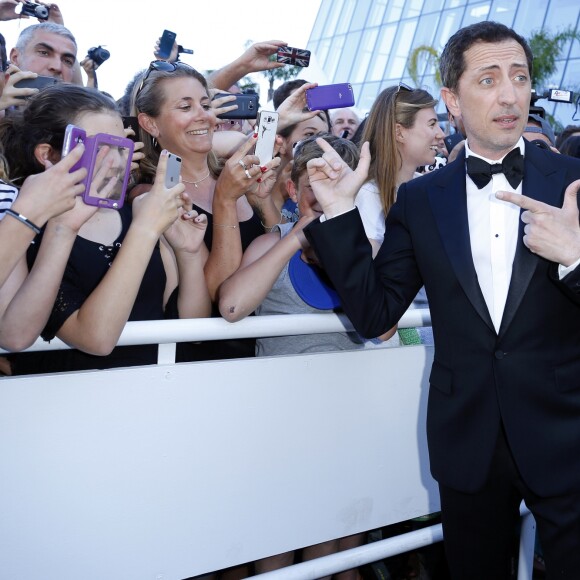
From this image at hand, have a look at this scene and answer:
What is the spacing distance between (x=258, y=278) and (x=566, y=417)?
44.0 inches

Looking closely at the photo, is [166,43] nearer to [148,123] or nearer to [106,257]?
[148,123]

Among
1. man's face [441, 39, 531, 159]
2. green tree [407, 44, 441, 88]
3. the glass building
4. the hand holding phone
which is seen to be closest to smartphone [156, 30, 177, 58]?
the hand holding phone

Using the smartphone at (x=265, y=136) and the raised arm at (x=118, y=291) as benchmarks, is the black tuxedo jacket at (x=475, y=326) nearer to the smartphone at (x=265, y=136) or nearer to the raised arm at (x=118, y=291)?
the raised arm at (x=118, y=291)

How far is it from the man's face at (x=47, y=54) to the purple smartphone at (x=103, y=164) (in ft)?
6.91

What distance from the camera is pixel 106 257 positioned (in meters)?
2.42

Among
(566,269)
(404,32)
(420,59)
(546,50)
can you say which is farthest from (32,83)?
(404,32)

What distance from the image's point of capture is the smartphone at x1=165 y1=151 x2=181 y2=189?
2.18 meters

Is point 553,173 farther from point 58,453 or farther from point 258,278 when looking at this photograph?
point 58,453

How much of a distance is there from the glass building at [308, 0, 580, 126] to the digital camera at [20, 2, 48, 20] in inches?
652

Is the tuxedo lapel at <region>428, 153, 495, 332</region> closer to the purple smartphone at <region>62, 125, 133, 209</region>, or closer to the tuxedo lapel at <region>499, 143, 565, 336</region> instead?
the tuxedo lapel at <region>499, 143, 565, 336</region>

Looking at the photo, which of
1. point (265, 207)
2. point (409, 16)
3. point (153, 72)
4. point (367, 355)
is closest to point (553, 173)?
point (367, 355)

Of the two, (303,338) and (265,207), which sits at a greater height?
(265,207)

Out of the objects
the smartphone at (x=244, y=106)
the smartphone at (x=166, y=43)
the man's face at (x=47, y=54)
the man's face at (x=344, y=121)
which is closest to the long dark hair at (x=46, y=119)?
the smartphone at (x=244, y=106)

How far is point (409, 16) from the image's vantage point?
28.5 m
